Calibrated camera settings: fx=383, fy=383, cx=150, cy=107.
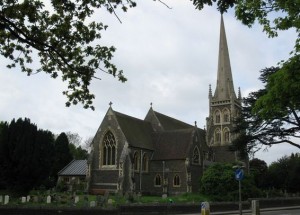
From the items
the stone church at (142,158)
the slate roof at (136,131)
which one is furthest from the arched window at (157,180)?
the slate roof at (136,131)

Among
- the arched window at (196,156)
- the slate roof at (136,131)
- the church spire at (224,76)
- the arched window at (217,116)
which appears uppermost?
the church spire at (224,76)

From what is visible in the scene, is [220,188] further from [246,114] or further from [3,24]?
[3,24]

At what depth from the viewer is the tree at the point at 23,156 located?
34.2 m

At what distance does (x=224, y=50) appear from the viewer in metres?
61.9

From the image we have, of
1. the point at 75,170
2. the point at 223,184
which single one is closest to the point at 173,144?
the point at 223,184

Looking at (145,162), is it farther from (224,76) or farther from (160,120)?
(224,76)

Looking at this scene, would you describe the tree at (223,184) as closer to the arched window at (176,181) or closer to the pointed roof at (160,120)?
the arched window at (176,181)

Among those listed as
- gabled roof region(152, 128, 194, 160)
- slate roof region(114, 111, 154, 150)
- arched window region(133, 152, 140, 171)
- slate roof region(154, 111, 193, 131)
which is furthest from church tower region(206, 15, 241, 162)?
arched window region(133, 152, 140, 171)

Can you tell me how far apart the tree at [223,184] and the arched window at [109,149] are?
12766 mm

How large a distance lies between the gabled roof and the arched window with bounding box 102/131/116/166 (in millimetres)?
4963

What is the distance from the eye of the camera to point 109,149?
4341 cm

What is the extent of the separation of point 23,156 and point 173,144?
59.2ft

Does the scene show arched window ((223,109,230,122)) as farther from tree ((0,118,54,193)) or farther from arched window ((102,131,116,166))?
tree ((0,118,54,193))

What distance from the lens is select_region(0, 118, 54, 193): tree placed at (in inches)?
1346
